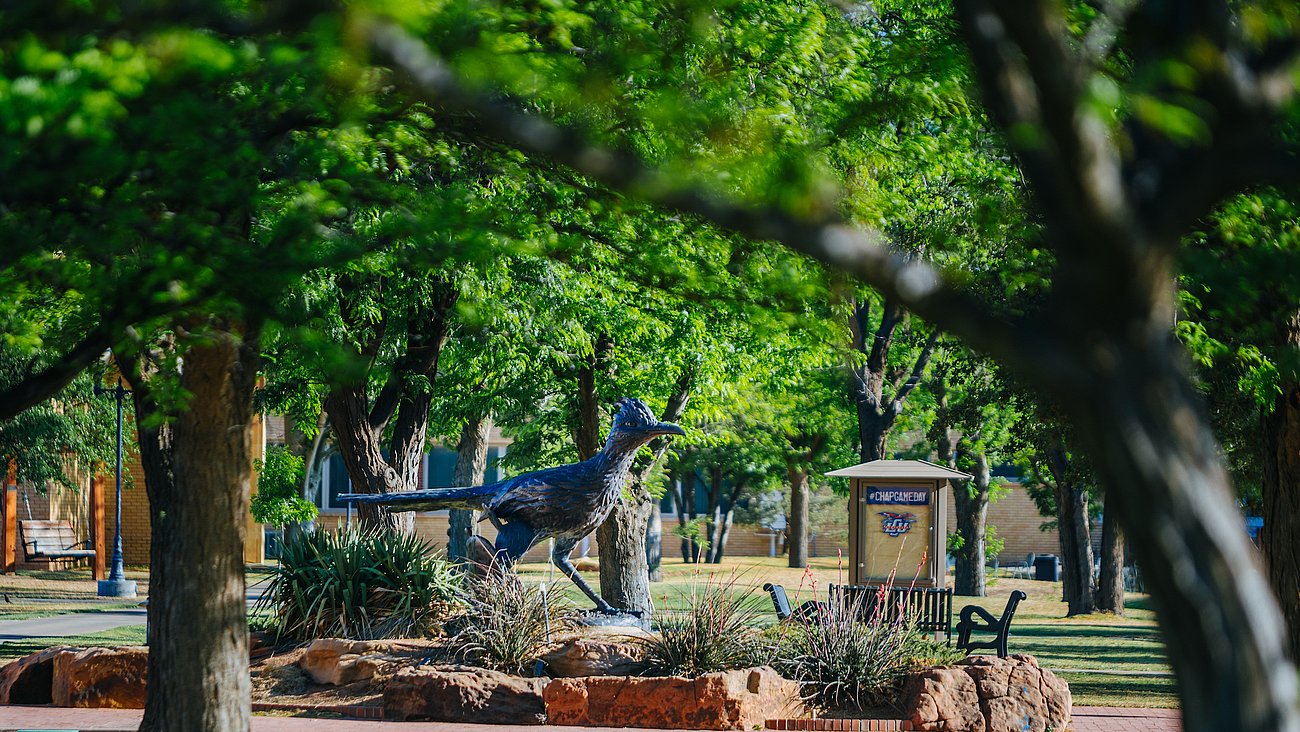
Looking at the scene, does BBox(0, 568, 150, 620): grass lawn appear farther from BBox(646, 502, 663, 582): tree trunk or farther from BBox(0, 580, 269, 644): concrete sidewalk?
BBox(646, 502, 663, 582): tree trunk

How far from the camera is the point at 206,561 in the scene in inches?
319

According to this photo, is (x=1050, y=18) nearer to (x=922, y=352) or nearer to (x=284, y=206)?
(x=284, y=206)

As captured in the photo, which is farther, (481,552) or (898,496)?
(898,496)

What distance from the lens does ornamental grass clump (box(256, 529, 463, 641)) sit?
524 inches

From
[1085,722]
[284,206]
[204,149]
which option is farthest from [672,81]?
[1085,722]

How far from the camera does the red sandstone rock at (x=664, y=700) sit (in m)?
10.5

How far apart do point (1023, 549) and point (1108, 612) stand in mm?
26017

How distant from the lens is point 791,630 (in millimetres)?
12141

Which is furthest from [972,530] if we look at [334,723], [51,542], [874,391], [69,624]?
[334,723]

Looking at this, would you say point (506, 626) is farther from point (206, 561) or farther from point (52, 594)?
point (52, 594)

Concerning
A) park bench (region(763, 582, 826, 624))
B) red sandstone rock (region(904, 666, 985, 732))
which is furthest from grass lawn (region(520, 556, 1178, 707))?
red sandstone rock (region(904, 666, 985, 732))

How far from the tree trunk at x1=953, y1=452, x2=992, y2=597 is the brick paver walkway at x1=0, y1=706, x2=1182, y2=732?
21.9 meters

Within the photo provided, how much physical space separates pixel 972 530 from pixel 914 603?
19.8 meters

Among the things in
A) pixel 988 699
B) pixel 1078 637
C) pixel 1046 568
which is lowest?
pixel 1046 568
